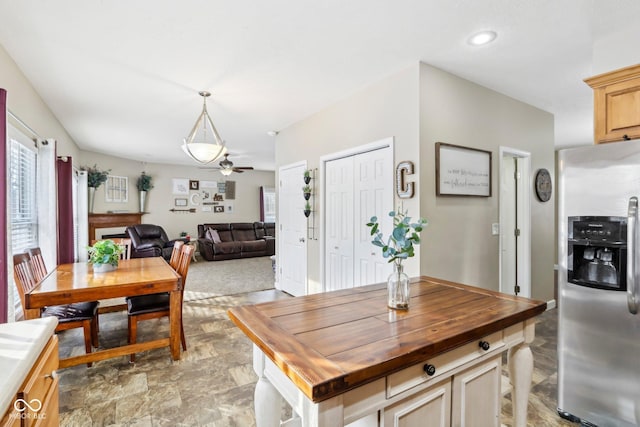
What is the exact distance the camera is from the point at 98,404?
2.06m

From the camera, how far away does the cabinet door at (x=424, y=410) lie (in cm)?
106

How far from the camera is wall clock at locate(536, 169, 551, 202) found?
12.8 ft

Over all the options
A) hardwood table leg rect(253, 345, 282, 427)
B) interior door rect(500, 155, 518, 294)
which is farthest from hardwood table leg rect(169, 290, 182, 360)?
interior door rect(500, 155, 518, 294)

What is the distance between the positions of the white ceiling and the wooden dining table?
1.88 meters

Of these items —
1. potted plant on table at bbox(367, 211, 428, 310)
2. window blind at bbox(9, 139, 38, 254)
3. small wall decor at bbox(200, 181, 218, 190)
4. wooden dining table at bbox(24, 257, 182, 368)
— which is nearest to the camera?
potted plant on table at bbox(367, 211, 428, 310)

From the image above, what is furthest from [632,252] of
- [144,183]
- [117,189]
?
[117,189]

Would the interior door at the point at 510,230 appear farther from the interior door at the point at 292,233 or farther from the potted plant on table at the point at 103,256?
the potted plant on table at the point at 103,256

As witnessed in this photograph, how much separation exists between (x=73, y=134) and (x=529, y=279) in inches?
289

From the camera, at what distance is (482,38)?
7.70ft

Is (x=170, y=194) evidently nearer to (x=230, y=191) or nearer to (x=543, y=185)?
(x=230, y=191)

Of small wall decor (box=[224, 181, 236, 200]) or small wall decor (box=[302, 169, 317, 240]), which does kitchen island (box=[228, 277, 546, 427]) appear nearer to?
small wall decor (box=[302, 169, 317, 240])

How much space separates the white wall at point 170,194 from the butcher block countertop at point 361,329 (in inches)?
302

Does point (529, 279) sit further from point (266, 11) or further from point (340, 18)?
point (266, 11)

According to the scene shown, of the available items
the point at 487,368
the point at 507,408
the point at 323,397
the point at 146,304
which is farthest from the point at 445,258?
the point at 146,304
